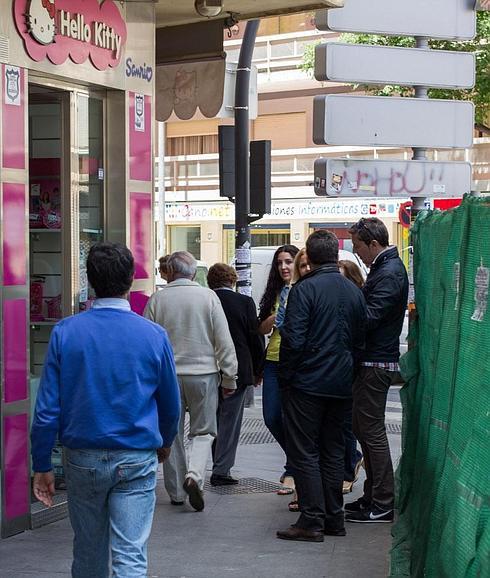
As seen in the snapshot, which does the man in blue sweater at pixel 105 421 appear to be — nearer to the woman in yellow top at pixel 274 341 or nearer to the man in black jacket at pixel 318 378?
the man in black jacket at pixel 318 378

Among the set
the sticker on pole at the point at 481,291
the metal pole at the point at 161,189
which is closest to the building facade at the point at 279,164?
the metal pole at the point at 161,189

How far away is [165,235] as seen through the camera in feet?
129

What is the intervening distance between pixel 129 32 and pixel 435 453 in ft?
13.5

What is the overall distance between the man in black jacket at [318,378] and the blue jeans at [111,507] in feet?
7.53

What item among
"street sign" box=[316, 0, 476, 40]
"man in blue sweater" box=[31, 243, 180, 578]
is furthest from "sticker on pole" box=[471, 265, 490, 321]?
"street sign" box=[316, 0, 476, 40]

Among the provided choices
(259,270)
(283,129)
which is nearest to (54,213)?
(259,270)

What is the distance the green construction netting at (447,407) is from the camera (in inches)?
147

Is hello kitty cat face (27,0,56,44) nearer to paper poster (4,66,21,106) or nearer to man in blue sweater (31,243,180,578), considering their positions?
paper poster (4,66,21,106)

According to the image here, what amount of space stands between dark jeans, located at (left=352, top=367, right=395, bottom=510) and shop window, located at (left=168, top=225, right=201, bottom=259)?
31.8 meters

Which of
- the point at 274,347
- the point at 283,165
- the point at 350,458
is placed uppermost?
the point at 283,165

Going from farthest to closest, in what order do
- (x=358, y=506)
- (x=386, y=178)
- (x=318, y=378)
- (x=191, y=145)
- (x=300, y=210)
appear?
(x=191, y=145) < (x=300, y=210) < (x=386, y=178) < (x=358, y=506) < (x=318, y=378)

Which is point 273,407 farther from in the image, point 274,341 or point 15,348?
point 15,348

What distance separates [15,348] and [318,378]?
184 centimetres

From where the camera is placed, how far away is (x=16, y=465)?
661cm
